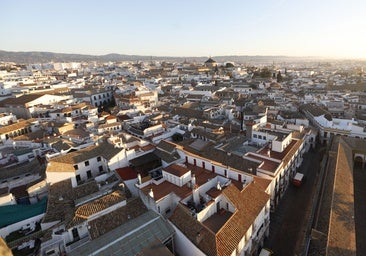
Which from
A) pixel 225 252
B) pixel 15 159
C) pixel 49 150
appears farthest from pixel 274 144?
pixel 15 159

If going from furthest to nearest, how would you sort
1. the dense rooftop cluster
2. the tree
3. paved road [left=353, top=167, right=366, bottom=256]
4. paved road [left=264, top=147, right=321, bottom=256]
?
the tree, paved road [left=264, top=147, right=321, bottom=256], paved road [left=353, top=167, right=366, bottom=256], the dense rooftop cluster

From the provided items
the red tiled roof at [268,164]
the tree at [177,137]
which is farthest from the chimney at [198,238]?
the tree at [177,137]

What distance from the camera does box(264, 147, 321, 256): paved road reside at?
25.3 meters

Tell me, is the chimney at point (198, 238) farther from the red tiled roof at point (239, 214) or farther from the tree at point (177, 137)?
the tree at point (177, 137)

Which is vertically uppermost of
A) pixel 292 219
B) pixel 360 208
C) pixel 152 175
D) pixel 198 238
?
pixel 198 238

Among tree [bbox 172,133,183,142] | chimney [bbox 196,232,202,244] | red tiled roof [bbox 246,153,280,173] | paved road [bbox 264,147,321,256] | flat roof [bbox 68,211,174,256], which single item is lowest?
paved road [bbox 264,147,321,256]

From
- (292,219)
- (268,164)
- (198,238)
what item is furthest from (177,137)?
(198,238)

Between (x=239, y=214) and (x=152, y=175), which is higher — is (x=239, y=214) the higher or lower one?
the higher one

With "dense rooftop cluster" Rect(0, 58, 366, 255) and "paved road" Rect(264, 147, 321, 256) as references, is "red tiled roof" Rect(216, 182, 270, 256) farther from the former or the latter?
"paved road" Rect(264, 147, 321, 256)

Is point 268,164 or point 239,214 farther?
point 268,164

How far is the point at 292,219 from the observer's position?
94.8 ft

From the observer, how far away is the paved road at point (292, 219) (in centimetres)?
2533

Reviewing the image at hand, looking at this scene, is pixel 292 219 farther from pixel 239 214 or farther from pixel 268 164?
pixel 239 214

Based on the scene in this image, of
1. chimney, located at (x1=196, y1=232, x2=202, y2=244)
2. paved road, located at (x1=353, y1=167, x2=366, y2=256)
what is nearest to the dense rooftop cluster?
chimney, located at (x1=196, y1=232, x2=202, y2=244)
